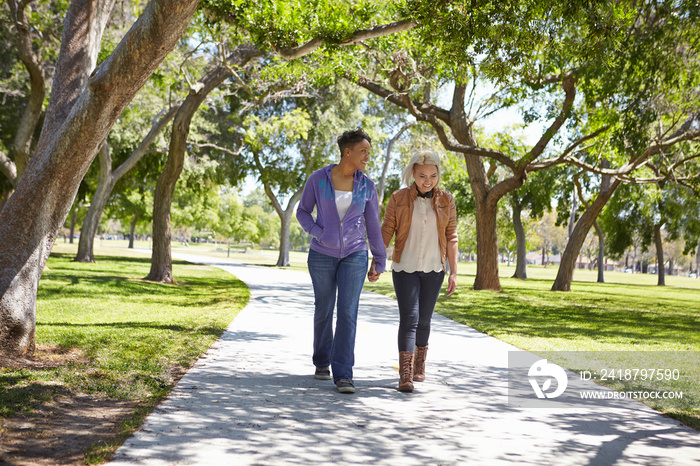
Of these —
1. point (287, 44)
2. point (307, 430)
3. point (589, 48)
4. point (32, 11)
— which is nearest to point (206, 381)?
point (307, 430)

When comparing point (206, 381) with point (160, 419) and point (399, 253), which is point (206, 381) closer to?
point (160, 419)

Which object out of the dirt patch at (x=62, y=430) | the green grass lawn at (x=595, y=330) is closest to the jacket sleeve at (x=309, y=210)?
the dirt patch at (x=62, y=430)

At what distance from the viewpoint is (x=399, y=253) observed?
531cm

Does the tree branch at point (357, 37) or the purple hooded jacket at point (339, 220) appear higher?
the tree branch at point (357, 37)

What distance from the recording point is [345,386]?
193 inches

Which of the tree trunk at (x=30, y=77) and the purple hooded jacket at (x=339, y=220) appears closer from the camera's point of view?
the purple hooded jacket at (x=339, y=220)

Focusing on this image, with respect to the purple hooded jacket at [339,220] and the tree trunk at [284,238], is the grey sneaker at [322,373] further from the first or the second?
the tree trunk at [284,238]

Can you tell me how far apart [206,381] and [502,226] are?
4240cm

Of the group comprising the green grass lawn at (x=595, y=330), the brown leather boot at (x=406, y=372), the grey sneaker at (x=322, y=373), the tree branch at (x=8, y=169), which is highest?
the tree branch at (x=8, y=169)

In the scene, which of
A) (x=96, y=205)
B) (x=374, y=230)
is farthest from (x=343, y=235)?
(x=96, y=205)

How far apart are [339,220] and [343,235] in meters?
0.13

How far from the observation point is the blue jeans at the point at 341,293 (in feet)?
16.6

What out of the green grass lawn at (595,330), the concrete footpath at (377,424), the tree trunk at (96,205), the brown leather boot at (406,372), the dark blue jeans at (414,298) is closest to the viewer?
the concrete footpath at (377,424)

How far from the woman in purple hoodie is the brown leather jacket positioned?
0.55ft
